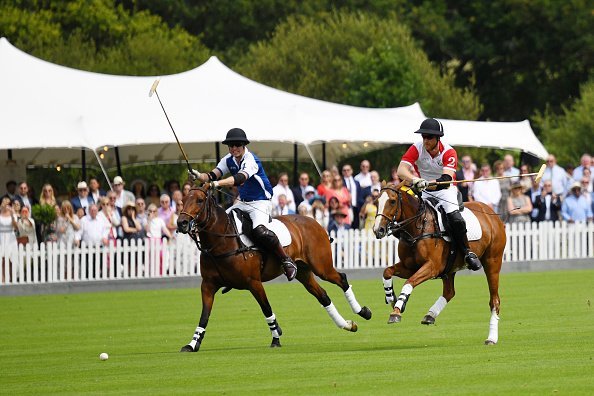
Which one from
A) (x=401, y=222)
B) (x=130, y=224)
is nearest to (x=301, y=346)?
(x=401, y=222)

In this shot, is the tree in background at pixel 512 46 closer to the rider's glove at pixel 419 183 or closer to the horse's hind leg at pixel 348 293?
the horse's hind leg at pixel 348 293

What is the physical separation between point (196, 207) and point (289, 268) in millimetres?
1450

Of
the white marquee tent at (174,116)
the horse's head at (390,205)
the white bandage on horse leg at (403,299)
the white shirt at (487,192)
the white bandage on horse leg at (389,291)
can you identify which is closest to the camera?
the white bandage on horse leg at (403,299)

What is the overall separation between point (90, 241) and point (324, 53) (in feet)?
94.6


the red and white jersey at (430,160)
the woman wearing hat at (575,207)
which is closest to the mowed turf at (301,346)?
the red and white jersey at (430,160)

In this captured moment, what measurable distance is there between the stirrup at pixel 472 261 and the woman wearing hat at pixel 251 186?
1.96 metres

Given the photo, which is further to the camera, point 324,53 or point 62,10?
point 62,10

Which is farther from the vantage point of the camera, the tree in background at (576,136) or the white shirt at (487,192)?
the tree in background at (576,136)

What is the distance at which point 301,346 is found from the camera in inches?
651

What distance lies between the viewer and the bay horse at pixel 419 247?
53.1ft

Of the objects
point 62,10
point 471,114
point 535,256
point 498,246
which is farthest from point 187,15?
point 498,246

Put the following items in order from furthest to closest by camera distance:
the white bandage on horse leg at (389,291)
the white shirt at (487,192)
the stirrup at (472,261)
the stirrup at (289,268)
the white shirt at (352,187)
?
the white shirt at (352,187), the white shirt at (487,192), the stirrup at (289,268), the stirrup at (472,261), the white bandage on horse leg at (389,291)

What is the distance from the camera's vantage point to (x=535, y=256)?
3044 centimetres

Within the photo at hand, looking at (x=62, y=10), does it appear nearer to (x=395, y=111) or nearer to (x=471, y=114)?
(x=471, y=114)
